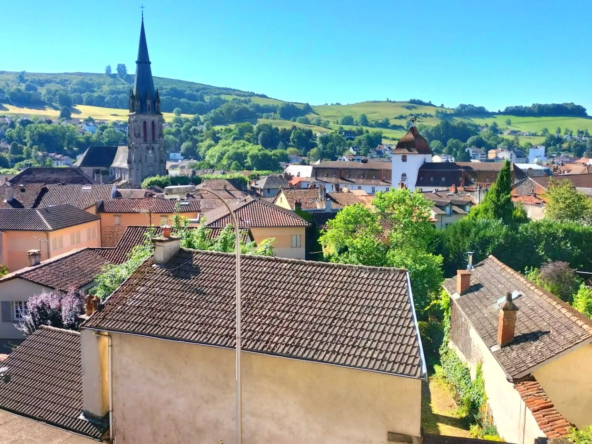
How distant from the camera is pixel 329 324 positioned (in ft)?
38.1

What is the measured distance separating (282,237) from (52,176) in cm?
6058

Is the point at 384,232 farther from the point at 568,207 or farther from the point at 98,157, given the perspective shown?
the point at 98,157

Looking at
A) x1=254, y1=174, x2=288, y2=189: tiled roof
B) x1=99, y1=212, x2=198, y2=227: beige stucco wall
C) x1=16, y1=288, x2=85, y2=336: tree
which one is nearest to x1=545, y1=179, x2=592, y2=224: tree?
x1=99, y1=212, x2=198, y2=227: beige stucco wall

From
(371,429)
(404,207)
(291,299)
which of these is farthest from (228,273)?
(404,207)

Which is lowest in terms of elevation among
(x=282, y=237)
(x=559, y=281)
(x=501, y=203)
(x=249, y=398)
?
(x=559, y=281)

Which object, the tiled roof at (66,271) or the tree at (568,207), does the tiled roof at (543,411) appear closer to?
the tiled roof at (66,271)

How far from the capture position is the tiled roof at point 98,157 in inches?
4616

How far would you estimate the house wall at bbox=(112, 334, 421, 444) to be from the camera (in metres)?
10.8

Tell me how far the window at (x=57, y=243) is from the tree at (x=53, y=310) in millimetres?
13080

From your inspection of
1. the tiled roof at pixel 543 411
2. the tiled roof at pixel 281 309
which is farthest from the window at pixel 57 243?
the tiled roof at pixel 543 411

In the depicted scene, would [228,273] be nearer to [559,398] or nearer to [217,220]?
[559,398]

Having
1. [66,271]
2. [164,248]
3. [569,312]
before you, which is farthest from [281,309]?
[66,271]

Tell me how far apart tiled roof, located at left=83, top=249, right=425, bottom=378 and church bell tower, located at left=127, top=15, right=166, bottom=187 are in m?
88.4

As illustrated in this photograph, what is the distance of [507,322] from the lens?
615 inches
